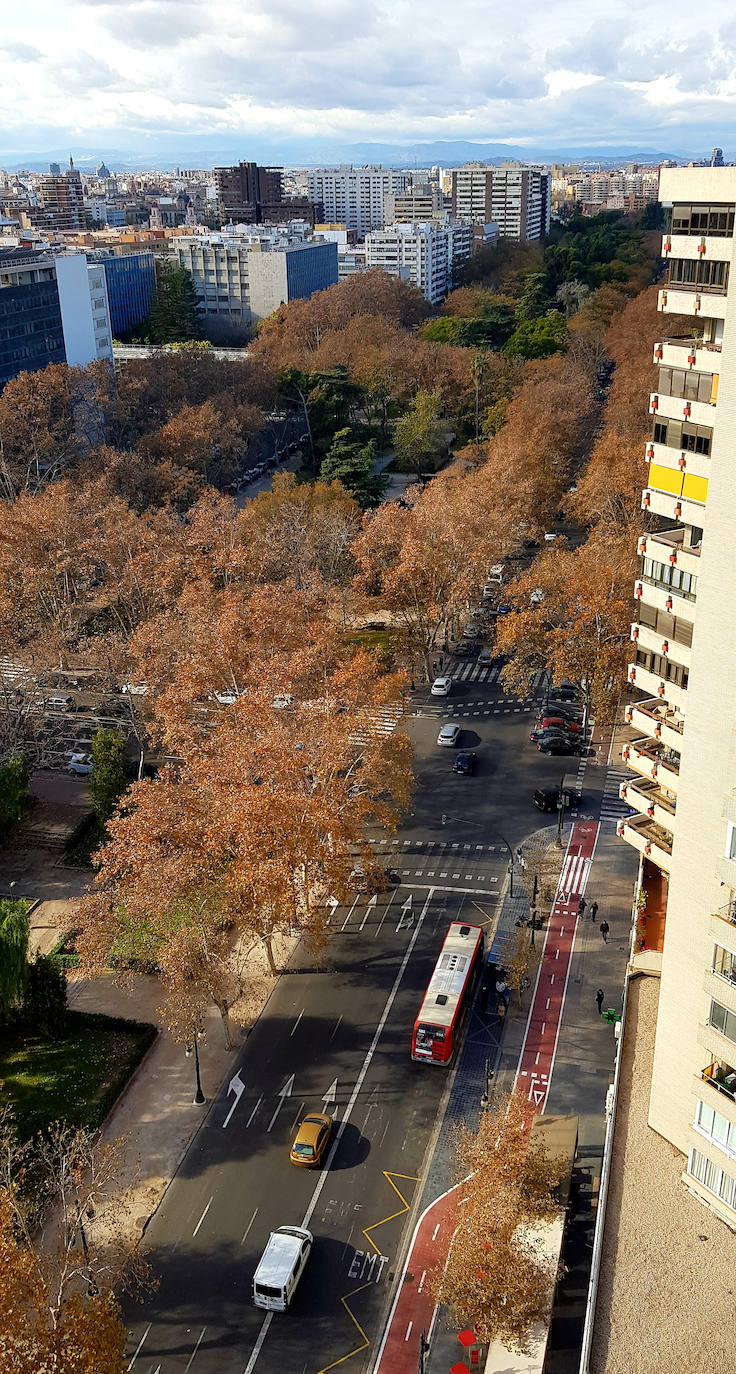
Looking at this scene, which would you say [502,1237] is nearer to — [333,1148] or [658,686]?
[333,1148]

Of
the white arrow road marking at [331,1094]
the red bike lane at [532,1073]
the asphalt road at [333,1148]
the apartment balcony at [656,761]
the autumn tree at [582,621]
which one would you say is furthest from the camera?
the autumn tree at [582,621]

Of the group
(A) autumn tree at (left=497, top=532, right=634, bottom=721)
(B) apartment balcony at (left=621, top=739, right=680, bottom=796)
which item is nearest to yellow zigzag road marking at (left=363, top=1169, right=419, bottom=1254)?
(B) apartment balcony at (left=621, top=739, right=680, bottom=796)

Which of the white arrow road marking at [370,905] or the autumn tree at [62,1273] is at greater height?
the autumn tree at [62,1273]

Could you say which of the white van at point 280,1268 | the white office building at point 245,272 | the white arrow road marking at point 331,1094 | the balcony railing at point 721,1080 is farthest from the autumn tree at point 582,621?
the white office building at point 245,272

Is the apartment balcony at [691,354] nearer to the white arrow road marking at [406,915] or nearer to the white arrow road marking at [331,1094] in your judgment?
the white arrow road marking at [406,915]

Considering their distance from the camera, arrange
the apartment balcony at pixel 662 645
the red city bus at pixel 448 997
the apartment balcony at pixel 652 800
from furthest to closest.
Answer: the red city bus at pixel 448 997 < the apartment balcony at pixel 652 800 < the apartment balcony at pixel 662 645

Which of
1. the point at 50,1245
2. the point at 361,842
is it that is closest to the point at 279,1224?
the point at 50,1245
